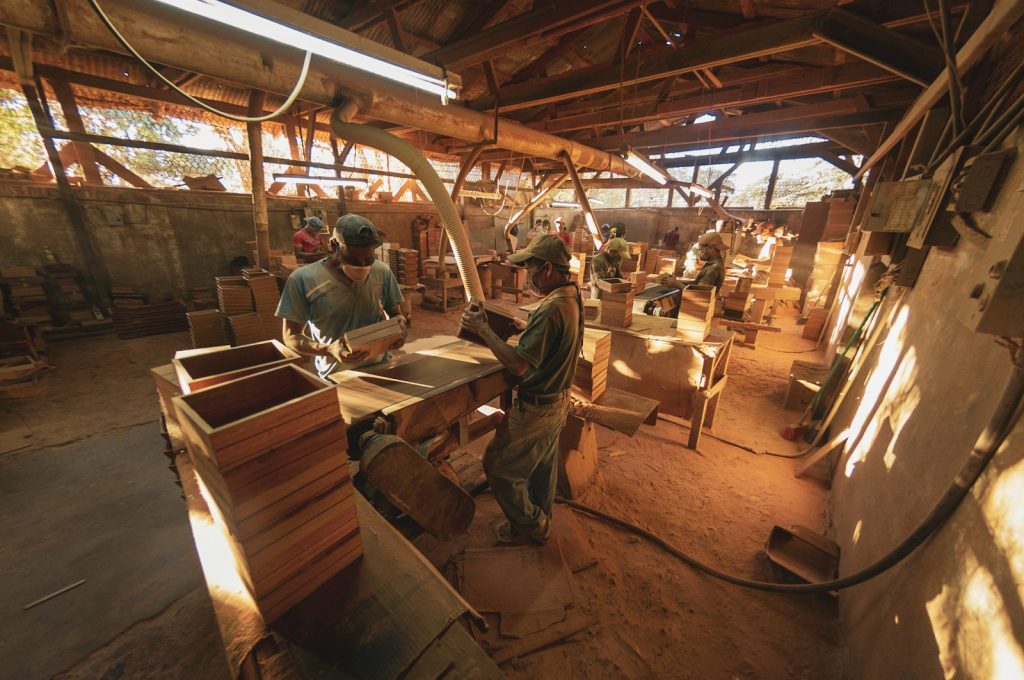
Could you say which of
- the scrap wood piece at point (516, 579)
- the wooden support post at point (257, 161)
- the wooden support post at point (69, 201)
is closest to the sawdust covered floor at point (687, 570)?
the scrap wood piece at point (516, 579)

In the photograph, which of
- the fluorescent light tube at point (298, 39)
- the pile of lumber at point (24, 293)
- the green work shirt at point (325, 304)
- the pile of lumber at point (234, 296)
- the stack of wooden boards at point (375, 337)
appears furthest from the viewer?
the pile of lumber at point (24, 293)

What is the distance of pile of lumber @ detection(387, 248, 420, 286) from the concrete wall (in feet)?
32.2

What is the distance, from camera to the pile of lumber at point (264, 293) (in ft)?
20.4

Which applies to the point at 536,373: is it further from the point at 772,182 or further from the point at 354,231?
the point at 772,182

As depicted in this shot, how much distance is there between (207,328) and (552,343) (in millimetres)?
6579

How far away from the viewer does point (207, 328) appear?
6.16 metres

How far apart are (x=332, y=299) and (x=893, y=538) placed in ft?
14.3

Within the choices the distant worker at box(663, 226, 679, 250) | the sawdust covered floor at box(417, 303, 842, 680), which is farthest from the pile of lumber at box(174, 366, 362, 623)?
the distant worker at box(663, 226, 679, 250)

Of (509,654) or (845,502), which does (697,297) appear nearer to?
(845,502)

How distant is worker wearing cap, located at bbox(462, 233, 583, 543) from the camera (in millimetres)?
2559

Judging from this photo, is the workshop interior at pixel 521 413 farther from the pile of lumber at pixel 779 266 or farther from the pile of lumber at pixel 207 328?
the pile of lumber at pixel 779 266

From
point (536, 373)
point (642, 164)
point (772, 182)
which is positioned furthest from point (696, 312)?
point (772, 182)

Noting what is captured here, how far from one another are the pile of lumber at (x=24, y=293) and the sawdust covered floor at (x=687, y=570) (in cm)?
921

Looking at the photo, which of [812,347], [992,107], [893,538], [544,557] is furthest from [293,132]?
[812,347]
